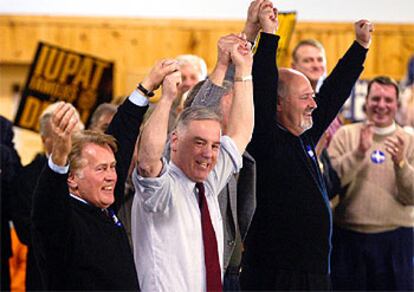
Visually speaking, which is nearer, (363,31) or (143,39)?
(363,31)

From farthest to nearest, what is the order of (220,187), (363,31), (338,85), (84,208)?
(338,85), (363,31), (220,187), (84,208)

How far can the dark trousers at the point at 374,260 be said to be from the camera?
5406 mm

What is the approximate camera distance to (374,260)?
541 cm

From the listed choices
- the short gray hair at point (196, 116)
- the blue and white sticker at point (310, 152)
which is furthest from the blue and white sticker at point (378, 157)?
the short gray hair at point (196, 116)

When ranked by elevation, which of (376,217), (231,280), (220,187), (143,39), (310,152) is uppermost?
(143,39)

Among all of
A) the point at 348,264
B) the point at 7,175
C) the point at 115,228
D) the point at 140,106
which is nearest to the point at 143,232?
the point at 115,228

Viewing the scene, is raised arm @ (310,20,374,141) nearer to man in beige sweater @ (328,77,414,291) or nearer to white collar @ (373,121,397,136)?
man in beige sweater @ (328,77,414,291)

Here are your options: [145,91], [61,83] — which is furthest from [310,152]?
[61,83]

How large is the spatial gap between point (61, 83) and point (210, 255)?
309 cm

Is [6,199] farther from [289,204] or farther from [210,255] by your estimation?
[210,255]

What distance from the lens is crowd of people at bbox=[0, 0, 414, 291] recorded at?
320cm

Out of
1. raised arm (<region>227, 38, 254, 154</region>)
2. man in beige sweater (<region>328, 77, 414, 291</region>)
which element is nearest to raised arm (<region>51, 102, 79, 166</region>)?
raised arm (<region>227, 38, 254, 154</region>)

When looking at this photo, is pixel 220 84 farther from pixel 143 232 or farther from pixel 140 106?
pixel 143 232

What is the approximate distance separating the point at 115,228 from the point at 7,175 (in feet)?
5.48
